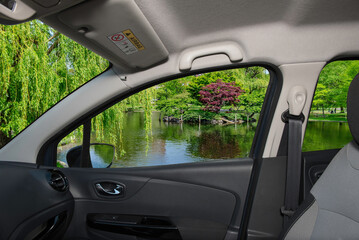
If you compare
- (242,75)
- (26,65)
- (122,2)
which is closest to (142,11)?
(122,2)

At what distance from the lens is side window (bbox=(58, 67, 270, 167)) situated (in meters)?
1.65

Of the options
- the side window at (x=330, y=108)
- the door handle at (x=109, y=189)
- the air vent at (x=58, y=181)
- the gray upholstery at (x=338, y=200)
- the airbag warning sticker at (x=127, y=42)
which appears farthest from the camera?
the door handle at (x=109, y=189)

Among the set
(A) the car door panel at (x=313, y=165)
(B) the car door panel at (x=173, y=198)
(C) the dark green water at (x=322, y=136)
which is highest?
(C) the dark green water at (x=322, y=136)

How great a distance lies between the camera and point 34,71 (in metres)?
3.37

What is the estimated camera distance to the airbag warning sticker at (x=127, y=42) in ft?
3.69

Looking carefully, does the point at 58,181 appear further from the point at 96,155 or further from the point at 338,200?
the point at 338,200

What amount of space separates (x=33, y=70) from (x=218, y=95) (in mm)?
2799

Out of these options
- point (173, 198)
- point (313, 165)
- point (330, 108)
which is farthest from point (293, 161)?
point (173, 198)

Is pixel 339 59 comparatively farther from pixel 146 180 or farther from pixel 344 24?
pixel 146 180

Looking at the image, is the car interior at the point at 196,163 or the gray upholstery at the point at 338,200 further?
the car interior at the point at 196,163

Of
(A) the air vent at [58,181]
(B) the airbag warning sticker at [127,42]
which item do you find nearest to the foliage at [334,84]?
(B) the airbag warning sticker at [127,42]

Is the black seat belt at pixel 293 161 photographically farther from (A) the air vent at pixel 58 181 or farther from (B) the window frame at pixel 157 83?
(A) the air vent at pixel 58 181

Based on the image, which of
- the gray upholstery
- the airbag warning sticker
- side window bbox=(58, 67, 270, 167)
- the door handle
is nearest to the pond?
side window bbox=(58, 67, 270, 167)

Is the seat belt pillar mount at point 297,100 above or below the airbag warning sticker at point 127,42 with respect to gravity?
below
